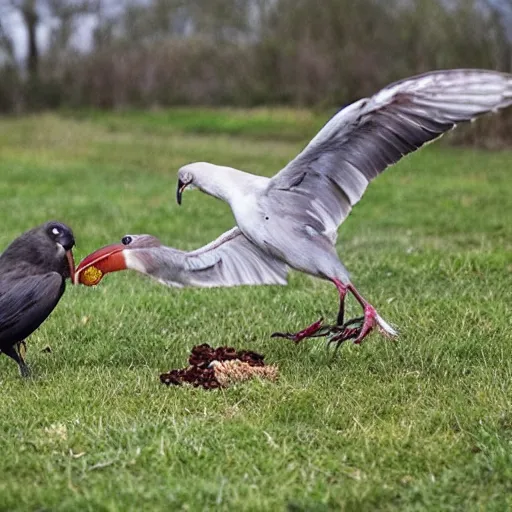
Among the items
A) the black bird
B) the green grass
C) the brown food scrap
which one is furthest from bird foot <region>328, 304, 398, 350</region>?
the black bird

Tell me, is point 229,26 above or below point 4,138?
above

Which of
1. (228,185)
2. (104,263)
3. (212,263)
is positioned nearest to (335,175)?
(228,185)

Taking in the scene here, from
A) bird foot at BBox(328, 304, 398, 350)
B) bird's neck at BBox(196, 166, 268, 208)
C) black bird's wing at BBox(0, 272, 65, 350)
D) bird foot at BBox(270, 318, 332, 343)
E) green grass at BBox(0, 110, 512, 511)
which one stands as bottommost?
green grass at BBox(0, 110, 512, 511)

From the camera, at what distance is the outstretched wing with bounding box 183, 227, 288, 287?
444 cm

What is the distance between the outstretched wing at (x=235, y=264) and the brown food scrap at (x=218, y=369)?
0.35 m

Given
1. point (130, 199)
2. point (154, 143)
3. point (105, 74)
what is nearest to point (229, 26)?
point (105, 74)

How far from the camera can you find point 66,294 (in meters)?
6.23

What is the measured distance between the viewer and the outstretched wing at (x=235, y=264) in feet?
14.6

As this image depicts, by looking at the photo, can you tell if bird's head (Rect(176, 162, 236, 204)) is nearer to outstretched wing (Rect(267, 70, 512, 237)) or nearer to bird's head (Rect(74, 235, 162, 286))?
outstretched wing (Rect(267, 70, 512, 237))

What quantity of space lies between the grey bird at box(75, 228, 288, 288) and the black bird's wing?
165 millimetres

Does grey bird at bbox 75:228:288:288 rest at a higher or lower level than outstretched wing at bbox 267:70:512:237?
lower

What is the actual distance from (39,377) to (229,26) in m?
27.7

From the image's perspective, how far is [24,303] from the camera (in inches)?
167

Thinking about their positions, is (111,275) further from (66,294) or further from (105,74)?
(105,74)
